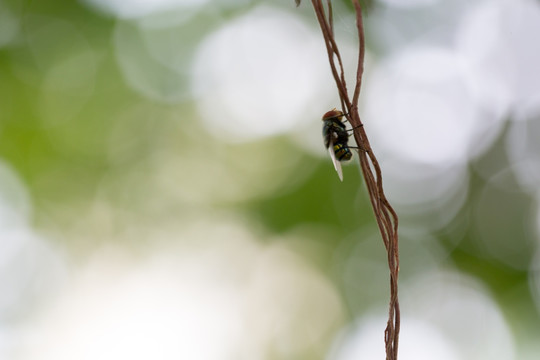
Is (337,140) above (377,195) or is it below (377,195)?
below

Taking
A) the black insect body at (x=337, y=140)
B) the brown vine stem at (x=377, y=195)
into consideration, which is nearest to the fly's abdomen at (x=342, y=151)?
the black insect body at (x=337, y=140)

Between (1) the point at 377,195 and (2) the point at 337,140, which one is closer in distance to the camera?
(1) the point at 377,195

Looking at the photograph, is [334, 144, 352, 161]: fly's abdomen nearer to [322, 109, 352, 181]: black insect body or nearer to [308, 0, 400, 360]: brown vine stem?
[322, 109, 352, 181]: black insect body

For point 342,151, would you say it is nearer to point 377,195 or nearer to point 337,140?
point 337,140

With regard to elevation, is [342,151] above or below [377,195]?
below

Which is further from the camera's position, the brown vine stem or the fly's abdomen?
the fly's abdomen

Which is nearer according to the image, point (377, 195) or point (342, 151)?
point (377, 195)

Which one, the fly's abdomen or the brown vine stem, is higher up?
the brown vine stem

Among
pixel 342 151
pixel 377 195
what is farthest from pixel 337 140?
pixel 377 195

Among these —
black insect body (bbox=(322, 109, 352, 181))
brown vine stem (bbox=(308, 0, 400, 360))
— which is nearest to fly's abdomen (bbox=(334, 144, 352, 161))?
black insect body (bbox=(322, 109, 352, 181))

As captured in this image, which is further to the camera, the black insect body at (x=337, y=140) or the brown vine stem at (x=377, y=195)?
the black insect body at (x=337, y=140)

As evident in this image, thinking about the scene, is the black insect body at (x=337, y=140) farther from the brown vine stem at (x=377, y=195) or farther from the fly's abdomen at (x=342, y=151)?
the brown vine stem at (x=377, y=195)

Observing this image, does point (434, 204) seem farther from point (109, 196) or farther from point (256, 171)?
point (109, 196)
